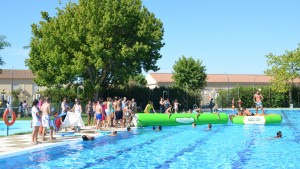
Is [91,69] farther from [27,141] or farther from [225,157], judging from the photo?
[225,157]

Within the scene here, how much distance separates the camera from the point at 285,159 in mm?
10727

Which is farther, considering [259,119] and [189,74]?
[189,74]

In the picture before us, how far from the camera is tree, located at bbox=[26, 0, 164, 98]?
97.8 ft

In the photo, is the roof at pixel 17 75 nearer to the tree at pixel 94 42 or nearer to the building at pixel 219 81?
the building at pixel 219 81

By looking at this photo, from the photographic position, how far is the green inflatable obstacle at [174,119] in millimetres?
21297

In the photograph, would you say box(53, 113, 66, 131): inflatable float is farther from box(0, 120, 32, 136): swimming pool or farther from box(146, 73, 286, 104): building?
box(146, 73, 286, 104): building

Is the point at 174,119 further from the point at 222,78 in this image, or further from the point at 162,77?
the point at 222,78

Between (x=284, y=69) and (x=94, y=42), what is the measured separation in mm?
27110

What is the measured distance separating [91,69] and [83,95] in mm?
2596

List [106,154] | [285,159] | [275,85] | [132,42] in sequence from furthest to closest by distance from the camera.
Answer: [275,85] < [132,42] < [106,154] < [285,159]

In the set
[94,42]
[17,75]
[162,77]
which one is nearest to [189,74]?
[94,42]

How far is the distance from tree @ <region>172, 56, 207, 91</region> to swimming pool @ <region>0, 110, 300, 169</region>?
34.8 m

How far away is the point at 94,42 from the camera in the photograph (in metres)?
29.3

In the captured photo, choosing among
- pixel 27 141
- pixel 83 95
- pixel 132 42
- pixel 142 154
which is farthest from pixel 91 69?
pixel 142 154
